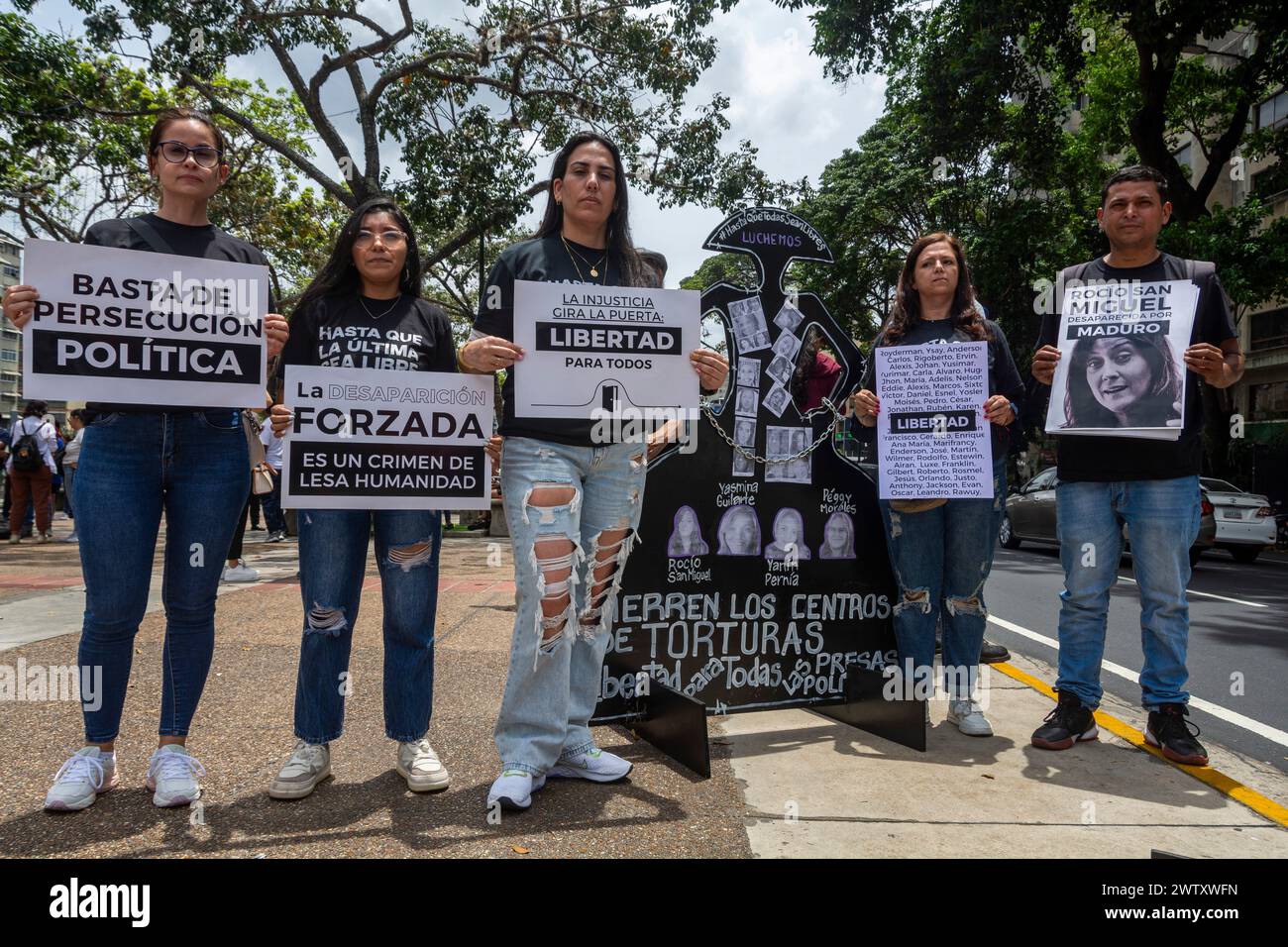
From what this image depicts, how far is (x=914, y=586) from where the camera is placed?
3.85 m

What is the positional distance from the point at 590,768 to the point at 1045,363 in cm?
249

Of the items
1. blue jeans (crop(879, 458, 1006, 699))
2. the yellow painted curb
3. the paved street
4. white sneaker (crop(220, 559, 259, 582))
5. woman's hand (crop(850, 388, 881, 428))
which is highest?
woman's hand (crop(850, 388, 881, 428))

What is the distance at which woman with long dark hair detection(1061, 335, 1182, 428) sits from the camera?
3416 mm

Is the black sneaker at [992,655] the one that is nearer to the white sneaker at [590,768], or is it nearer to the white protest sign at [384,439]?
the white sneaker at [590,768]

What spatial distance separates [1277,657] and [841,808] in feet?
17.1

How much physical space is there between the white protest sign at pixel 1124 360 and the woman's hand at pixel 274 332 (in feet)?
9.79

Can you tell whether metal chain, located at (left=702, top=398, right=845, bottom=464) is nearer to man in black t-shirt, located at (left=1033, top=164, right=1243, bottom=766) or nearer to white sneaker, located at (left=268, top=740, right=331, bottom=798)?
man in black t-shirt, located at (left=1033, top=164, right=1243, bottom=766)

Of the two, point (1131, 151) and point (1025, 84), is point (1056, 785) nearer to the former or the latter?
point (1025, 84)

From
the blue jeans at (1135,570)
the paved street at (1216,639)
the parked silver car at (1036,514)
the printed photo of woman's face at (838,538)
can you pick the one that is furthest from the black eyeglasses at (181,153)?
the parked silver car at (1036,514)

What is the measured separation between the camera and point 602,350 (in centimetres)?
304

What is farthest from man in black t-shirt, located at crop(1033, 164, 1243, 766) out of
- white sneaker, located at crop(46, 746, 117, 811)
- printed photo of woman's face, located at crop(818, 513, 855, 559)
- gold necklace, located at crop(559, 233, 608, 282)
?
white sneaker, located at crop(46, 746, 117, 811)

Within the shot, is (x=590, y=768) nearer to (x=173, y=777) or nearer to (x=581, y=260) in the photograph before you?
(x=173, y=777)

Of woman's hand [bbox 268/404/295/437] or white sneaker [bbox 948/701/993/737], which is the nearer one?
woman's hand [bbox 268/404/295/437]

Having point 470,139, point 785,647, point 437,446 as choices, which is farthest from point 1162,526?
point 470,139
